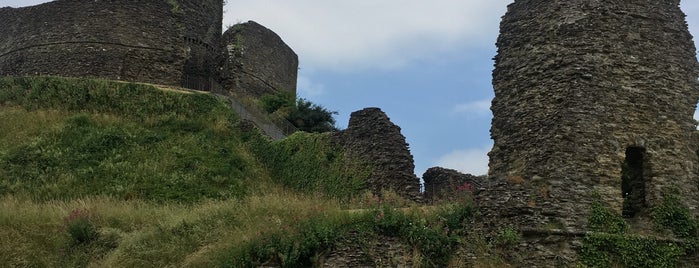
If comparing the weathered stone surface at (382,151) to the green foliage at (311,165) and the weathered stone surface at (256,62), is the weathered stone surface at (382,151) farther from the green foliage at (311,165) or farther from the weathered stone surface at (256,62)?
the weathered stone surface at (256,62)

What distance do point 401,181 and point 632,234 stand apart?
22.5ft

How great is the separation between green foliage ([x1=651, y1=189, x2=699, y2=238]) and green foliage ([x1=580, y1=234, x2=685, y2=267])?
1.60 feet

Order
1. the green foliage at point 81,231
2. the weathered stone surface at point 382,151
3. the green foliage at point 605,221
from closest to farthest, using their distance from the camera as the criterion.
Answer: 1. the green foliage at point 605,221
2. the green foliage at point 81,231
3. the weathered stone surface at point 382,151

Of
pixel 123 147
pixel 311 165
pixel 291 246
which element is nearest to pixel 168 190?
pixel 123 147

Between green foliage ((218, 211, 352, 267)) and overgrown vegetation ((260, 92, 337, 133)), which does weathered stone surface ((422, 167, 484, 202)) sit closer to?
green foliage ((218, 211, 352, 267))

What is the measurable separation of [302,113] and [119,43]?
7.23 meters

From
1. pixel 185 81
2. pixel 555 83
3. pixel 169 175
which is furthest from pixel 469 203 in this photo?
pixel 185 81

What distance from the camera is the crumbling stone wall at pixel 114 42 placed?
1117 inches

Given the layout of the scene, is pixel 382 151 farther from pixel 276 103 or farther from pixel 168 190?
pixel 276 103

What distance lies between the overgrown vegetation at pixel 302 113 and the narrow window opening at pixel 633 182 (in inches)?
634

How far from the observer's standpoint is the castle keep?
28.4 metres

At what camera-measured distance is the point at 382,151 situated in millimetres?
18469

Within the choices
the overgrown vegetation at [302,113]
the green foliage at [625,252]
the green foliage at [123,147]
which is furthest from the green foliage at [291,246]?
the overgrown vegetation at [302,113]

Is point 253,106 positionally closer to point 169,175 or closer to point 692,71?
point 169,175
